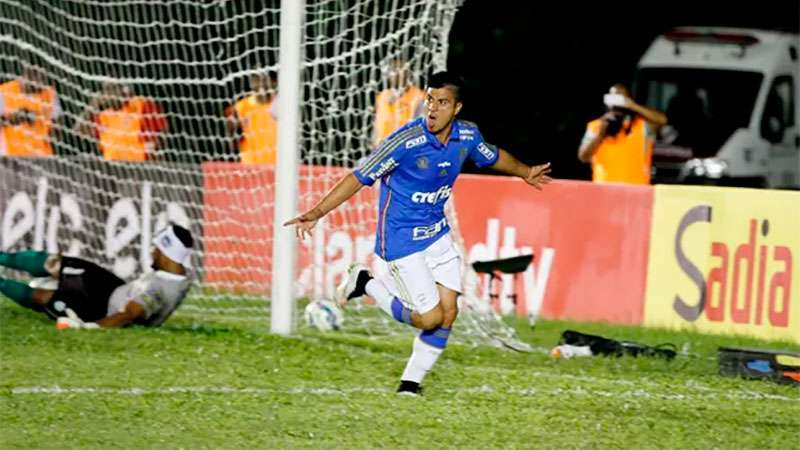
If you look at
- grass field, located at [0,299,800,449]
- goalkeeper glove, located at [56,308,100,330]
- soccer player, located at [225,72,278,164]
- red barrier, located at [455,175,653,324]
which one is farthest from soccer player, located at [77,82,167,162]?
goalkeeper glove, located at [56,308,100,330]

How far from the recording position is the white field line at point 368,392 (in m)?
10.7

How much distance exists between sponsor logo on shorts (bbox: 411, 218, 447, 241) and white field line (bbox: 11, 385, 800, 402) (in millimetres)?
878

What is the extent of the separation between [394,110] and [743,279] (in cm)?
288

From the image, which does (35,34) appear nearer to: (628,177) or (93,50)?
(93,50)

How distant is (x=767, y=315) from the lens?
1439cm

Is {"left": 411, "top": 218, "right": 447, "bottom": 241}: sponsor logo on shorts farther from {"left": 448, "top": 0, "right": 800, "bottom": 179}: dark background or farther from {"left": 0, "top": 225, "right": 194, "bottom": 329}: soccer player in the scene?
{"left": 448, "top": 0, "right": 800, "bottom": 179}: dark background

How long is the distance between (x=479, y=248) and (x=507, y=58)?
25.8 feet

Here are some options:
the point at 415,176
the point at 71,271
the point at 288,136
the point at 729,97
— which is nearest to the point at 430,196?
the point at 415,176

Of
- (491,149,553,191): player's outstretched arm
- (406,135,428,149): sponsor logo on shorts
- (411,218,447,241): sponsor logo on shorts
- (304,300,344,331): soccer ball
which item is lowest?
(304,300,344,331): soccer ball

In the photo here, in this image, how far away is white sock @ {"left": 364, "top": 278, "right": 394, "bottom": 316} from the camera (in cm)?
1131

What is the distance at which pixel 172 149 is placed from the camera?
16.6 meters

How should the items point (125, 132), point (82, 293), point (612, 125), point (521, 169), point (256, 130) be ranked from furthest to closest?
point (612, 125), point (125, 132), point (256, 130), point (82, 293), point (521, 169)

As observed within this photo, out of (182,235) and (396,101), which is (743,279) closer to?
(396,101)

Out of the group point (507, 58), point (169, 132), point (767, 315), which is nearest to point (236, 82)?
point (169, 132)
